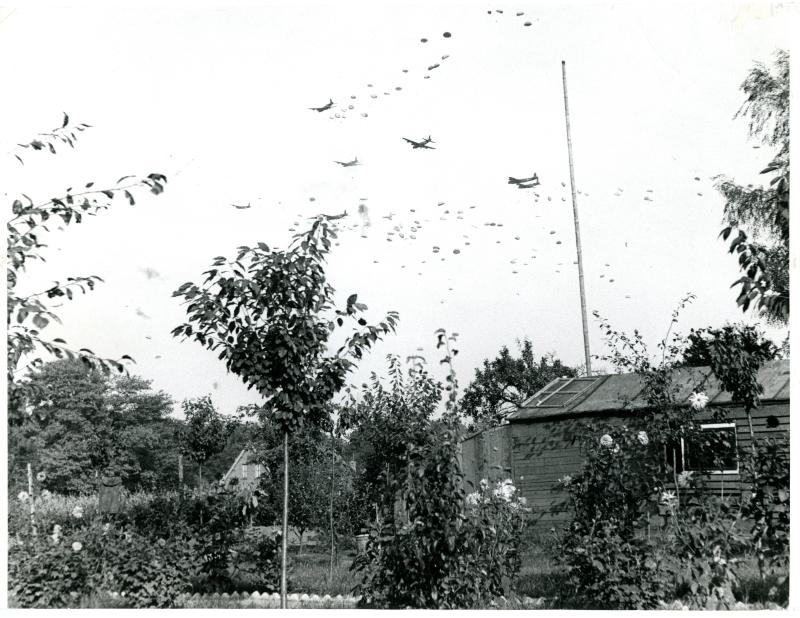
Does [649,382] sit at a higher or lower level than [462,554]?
higher

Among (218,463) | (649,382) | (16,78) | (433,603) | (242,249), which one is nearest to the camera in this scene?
(433,603)

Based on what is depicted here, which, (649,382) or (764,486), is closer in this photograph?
(764,486)

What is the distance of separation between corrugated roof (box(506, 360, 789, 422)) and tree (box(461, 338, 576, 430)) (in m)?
10.9

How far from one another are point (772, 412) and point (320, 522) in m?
7.16

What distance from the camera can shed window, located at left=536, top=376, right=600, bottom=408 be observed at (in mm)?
14578

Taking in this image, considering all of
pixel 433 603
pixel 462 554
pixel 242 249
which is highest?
pixel 242 249

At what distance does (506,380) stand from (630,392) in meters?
13.3

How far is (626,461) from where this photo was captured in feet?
21.0

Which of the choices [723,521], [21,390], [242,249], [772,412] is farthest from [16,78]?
[772,412]

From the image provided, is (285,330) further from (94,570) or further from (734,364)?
(734,364)

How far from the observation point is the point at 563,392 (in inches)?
590

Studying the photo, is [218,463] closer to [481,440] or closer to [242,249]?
[481,440]

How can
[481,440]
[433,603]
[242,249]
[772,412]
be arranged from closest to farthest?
[433,603], [242,249], [772,412], [481,440]

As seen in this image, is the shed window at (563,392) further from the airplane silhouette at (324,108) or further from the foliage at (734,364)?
the airplane silhouette at (324,108)
